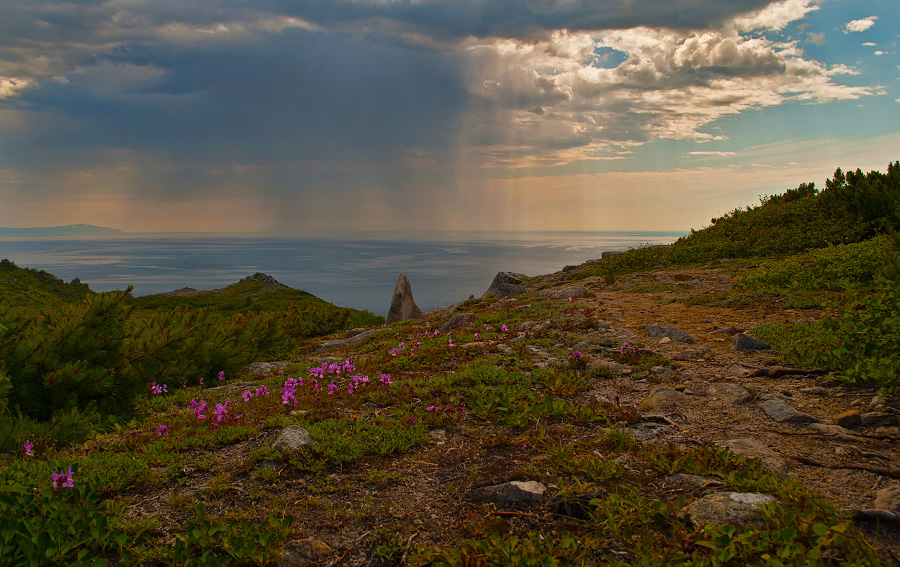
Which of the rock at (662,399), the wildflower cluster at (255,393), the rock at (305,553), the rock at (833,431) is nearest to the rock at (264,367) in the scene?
the wildflower cluster at (255,393)

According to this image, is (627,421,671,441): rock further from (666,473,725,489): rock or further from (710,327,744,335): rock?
(710,327,744,335): rock

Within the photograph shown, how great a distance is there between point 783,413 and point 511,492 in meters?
3.17

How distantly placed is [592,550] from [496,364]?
4.51 metres

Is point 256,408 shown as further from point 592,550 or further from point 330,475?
point 592,550

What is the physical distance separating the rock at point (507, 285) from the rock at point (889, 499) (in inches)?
567

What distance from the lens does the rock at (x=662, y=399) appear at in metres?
5.73

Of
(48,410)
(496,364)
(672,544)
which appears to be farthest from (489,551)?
(48,410)

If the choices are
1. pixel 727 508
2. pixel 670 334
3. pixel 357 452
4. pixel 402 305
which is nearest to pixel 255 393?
pixel 357 452

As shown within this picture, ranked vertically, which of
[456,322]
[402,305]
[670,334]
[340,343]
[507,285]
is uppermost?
[507,285]

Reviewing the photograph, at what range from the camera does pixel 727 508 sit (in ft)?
11.1

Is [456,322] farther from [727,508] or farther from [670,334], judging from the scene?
[727,508]

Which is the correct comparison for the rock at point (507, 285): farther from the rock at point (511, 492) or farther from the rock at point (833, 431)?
the rock at point (511, 492)

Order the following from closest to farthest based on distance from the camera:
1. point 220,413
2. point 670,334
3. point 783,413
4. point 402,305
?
point 783,413
point 220,413
point 670,334
point 402,305

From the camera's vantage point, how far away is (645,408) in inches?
222
